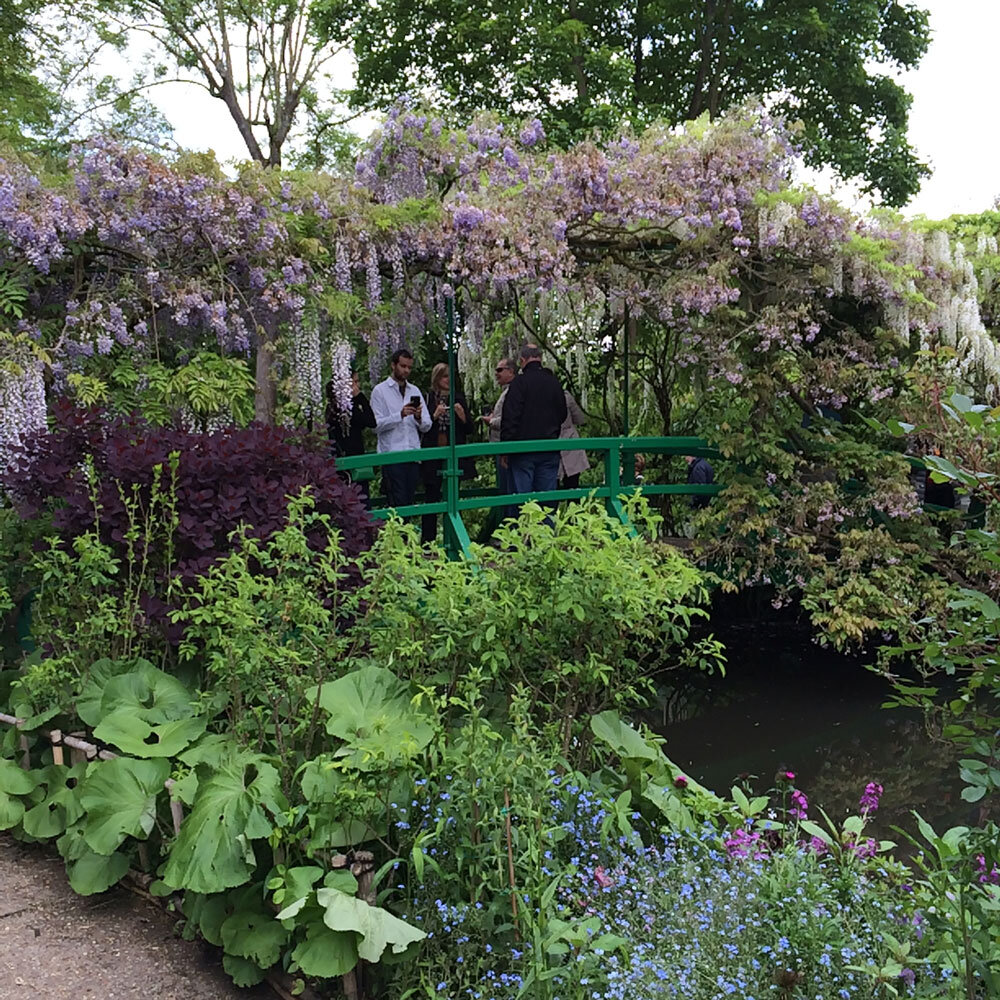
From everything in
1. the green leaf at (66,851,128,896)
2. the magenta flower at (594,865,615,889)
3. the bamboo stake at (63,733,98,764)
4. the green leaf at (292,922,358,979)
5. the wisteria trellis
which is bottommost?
the green leaf at (66,851,128,896)

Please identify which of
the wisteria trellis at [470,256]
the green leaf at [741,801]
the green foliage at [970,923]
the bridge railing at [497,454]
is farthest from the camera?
the bridge railing at [497,454]

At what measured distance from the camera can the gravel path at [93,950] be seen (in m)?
2.75

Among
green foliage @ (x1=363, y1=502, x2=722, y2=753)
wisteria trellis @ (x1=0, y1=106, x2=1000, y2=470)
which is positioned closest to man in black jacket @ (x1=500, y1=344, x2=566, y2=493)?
wisteria trellis @ (x1=0, y1=106, x2=1000, y2=470)

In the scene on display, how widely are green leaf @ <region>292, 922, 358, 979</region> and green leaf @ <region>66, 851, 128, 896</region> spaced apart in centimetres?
89

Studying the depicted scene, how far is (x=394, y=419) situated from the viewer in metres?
6.99

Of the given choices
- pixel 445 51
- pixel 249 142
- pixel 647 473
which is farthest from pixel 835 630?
pixel 249 142

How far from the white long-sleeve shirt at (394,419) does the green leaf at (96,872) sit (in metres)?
4.06

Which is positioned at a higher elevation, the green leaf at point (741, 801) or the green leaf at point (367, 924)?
the green leaf at point (367, 924)

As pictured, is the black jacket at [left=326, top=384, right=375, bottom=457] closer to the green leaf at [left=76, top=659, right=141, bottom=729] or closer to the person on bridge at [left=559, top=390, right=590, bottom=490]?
the person on bridge at [left=559, top=390, right=590, bottom=490]

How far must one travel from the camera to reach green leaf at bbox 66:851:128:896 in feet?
10.3

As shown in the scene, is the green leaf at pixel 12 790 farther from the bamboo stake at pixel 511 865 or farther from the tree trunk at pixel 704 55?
the tree trunk at pixel 704 55

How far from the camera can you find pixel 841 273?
762 cm

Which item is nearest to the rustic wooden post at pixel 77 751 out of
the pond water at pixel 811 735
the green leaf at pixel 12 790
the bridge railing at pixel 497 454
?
the green leaf at pixel 12 790

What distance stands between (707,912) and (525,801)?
1.63ft
